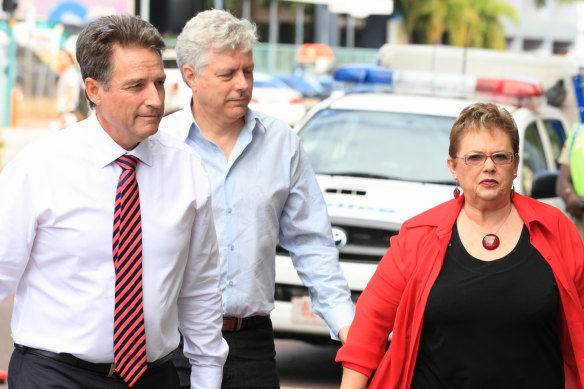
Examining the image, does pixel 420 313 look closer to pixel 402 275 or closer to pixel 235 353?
pixel 402 275

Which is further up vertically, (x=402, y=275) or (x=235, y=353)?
(x=402, y=275)

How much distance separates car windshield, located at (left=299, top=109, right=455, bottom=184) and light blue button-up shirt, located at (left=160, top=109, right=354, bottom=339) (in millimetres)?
3068

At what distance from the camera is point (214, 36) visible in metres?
4.31

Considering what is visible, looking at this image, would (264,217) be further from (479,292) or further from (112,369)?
(112,369)

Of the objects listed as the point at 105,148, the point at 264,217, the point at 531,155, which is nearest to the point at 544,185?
the point at 531,155

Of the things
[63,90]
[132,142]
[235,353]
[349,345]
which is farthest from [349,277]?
[63,90]

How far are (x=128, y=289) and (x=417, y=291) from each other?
940 millimetres

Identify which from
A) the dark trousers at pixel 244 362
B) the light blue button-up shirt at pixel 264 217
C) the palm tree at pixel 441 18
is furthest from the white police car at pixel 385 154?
the palm tree at pixel 441 18

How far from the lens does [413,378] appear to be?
3.73 meters

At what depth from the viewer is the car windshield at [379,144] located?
764 cm

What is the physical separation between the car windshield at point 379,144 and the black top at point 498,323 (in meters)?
3.86

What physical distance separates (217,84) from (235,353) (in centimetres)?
102

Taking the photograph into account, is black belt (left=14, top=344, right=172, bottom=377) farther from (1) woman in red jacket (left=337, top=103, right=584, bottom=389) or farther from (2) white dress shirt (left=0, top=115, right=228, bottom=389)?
(1) woman in red jacket (left=337, top=103, right=584, bottom=389)

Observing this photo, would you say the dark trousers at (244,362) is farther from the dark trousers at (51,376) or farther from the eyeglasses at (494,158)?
the eyeglasses at (494,158)
